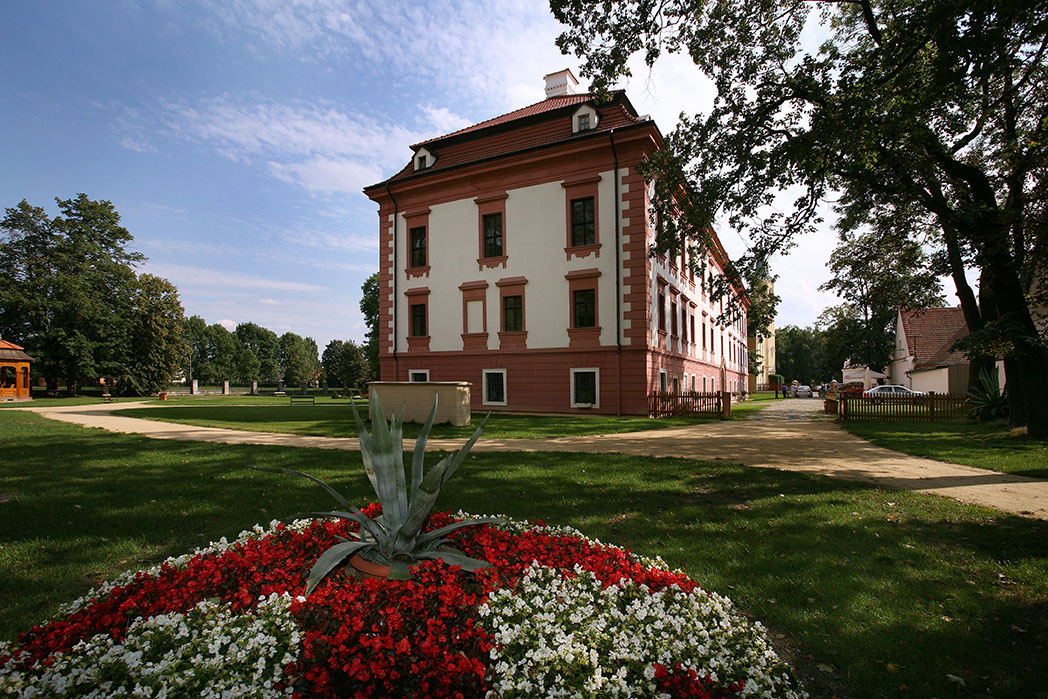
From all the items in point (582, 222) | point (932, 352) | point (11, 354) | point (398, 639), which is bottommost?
point (398, 639)

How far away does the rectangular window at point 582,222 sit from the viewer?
20.8m

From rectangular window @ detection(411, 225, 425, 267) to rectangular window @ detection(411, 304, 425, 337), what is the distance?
2143 millimetres

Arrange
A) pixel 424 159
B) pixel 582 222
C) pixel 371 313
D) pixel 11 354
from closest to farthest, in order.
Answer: pixel 582 222 < pixel 424 159 < pixel 11 354 < pixel 371 313

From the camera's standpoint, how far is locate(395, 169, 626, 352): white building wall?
20281 mm

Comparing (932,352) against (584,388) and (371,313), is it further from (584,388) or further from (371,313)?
(371,313)

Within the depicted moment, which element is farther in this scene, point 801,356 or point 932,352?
point 801,356

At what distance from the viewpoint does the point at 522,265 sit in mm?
21922

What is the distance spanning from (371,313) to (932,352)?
50.3 m

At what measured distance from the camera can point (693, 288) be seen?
98.8 ft

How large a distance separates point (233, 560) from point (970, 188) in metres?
16.6

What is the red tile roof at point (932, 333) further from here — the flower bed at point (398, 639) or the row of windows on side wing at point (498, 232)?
the flower bed at point (398, 639)

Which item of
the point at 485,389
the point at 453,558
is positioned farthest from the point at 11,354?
the point at 453,558

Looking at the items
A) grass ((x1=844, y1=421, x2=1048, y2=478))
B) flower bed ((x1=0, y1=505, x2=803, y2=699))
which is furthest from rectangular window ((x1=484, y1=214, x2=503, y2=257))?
flower bed ((x1=0, y1=505, x2=803, y2=699))

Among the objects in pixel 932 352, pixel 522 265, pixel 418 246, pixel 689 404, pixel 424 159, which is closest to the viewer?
pixel 689 404
